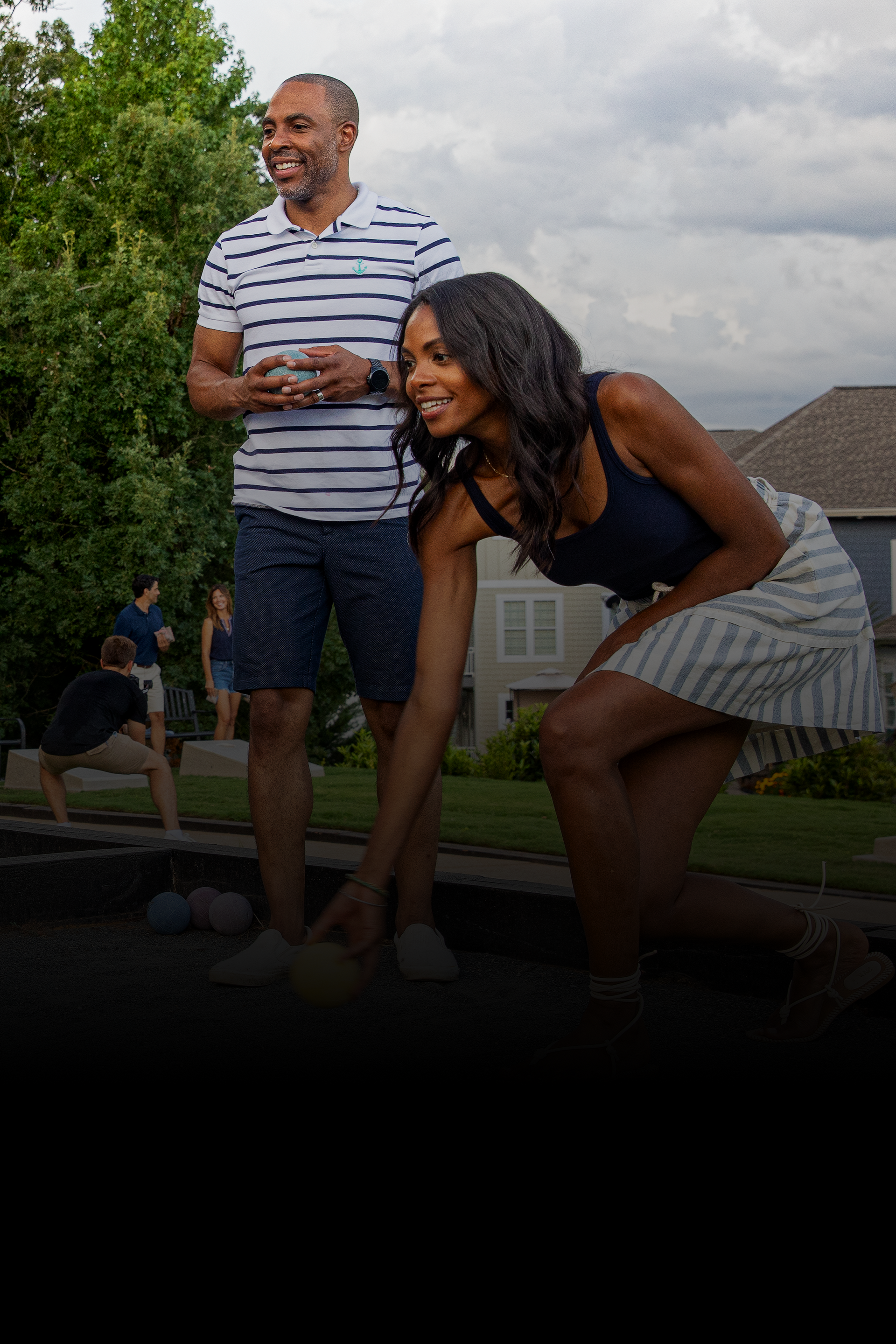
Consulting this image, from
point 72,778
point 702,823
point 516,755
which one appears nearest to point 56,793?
point 72,778

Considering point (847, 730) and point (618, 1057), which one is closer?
point (618, 1057)

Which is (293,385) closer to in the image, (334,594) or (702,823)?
(334,594)

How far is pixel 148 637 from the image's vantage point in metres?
13.4

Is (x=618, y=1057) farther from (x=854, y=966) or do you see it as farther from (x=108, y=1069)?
(x=108, y=1069)

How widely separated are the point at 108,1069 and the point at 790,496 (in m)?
1.74

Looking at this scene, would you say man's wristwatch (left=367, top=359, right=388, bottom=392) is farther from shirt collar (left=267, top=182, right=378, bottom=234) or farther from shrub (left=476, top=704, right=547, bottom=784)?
shrub (left=476, top=704, right=547, bottom=784)

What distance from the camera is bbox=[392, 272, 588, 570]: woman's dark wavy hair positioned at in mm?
2527

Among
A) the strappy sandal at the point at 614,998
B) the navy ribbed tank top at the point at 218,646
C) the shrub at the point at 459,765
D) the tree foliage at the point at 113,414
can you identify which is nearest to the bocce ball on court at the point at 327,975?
the strappy sandal at the point at 614,998

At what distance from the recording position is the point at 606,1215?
5.49 ft

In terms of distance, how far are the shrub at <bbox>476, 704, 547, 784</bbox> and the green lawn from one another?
2.32 m

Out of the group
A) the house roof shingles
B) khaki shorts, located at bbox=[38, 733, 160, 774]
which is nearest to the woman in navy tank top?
khaki shorts, located at bbox=[38, 733, 160, 774]

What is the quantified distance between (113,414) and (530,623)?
23902mm

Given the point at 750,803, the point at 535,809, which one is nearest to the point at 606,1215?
the point at 535,809

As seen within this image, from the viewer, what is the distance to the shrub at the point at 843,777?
1456cm
